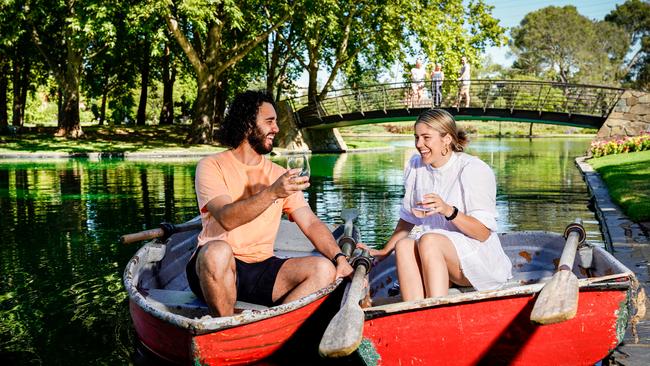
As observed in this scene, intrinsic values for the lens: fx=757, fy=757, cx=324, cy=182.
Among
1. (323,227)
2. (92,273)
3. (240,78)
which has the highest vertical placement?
(240,78)

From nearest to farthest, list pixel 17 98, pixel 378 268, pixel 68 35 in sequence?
1. pixel 378 268
2. pixel 68 35
3. pixel 17 98

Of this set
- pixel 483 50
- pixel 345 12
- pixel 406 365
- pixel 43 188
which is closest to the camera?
pixel 406 365

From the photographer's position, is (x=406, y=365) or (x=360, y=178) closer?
(x=406, y=365)

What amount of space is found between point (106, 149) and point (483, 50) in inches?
713

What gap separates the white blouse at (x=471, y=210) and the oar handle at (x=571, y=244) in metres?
0.45

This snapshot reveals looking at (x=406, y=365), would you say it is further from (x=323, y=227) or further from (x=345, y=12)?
(x=345, y=12)

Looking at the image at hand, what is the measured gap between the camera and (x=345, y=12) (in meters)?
33.3

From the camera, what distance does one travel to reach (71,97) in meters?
33.8

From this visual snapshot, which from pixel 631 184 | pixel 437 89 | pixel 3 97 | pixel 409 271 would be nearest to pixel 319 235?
pixel 409 271

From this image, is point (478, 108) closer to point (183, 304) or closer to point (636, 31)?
point (183, 304)

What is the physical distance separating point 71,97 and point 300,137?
10407 millimetres

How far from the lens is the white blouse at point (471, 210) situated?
518 cm

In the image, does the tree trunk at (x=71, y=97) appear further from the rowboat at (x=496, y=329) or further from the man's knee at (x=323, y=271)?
the rowboat at (x=496, y=329)

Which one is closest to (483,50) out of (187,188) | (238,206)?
(187,188)
